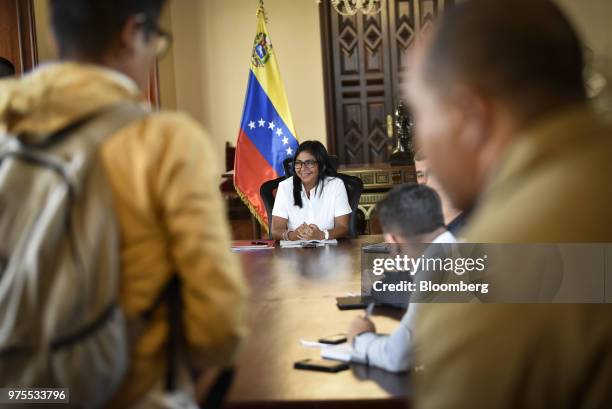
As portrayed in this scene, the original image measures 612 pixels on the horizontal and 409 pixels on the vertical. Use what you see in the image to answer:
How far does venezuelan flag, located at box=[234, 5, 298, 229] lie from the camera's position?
595 cm

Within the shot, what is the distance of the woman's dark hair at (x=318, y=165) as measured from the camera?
4555mm

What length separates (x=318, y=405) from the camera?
5.63 ft

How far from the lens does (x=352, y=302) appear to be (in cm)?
261

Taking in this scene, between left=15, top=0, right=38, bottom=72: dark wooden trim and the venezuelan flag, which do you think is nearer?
the venezuelan flag

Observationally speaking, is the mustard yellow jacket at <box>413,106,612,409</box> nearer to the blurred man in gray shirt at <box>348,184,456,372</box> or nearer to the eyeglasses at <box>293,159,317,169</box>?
the blurred man in gray shirt at <box>348,184,456,372</box>

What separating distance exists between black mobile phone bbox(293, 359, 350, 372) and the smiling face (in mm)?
2671

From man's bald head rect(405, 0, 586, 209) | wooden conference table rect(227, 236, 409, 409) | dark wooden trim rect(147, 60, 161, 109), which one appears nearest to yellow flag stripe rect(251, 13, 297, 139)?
wooden conference table rect(227, 236, 409, 409)

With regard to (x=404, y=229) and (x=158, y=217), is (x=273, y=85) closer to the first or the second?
(x=404, y=229)

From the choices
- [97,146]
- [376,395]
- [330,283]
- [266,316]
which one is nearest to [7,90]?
[97,146]

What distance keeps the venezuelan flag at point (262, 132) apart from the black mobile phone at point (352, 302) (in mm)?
3030

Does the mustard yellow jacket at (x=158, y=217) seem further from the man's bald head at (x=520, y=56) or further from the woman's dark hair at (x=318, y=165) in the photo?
the woman's dark hair at (x=318, y=165)

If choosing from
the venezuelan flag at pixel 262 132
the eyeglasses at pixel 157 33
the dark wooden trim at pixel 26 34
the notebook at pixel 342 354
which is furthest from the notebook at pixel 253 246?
the dark wooden trim at pixel 26 34

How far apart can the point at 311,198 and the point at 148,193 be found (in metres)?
3.42

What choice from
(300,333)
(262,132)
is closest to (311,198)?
(262,132)
